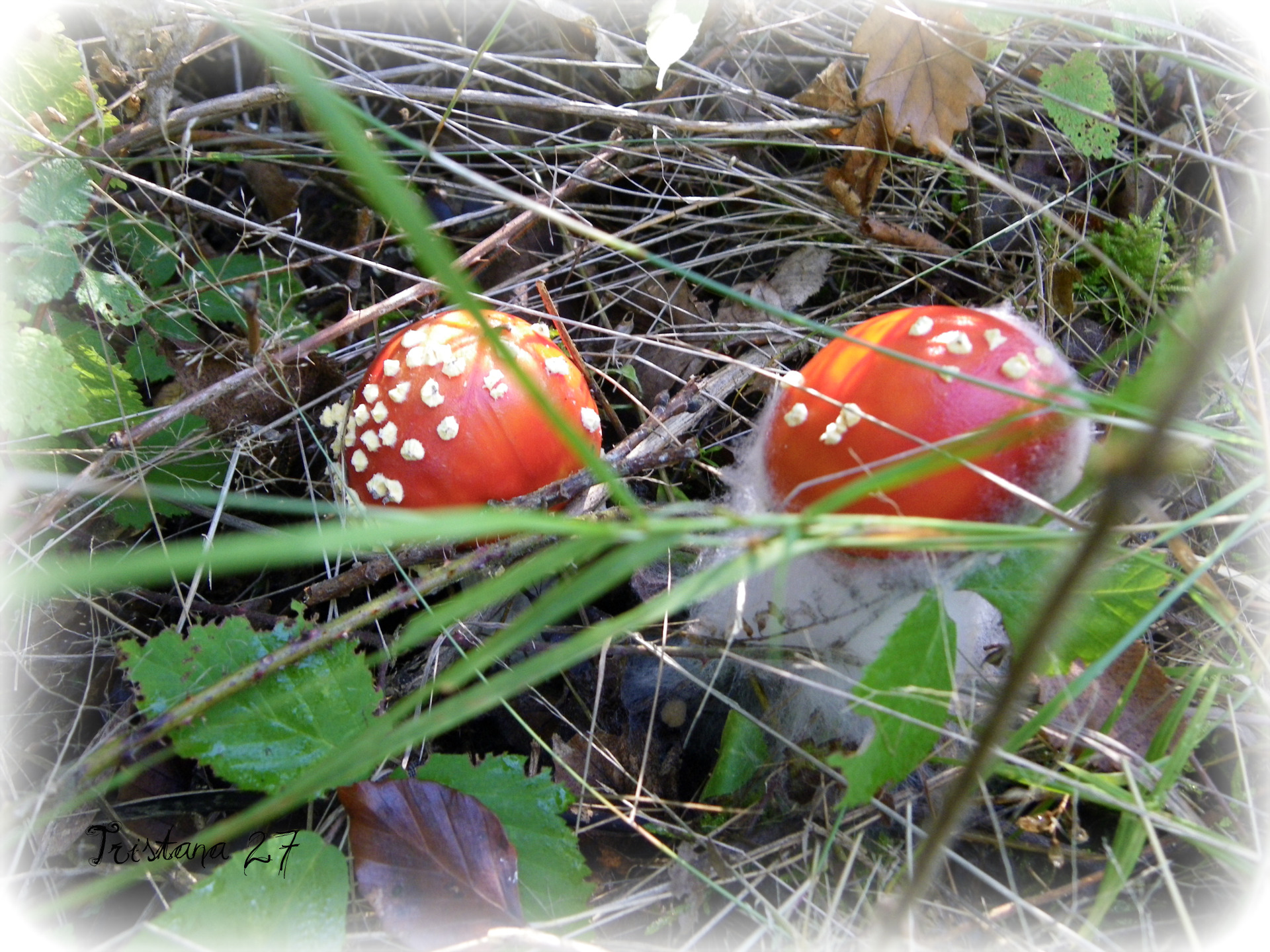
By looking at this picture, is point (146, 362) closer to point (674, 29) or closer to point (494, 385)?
point (494, 385)

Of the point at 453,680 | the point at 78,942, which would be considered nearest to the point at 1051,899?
the point at 453,680

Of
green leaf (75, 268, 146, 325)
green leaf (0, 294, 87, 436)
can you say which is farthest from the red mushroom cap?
green leaf (75, 268, 146, 325)

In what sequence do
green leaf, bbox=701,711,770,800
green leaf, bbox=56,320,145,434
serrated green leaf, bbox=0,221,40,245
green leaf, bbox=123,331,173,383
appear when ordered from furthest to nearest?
green leaf, bbox=123,331,173,383
green leaf, bbox=56,320,145,434
serrated green leaf, bbox=0,221,40,245
green leaf, bbox=701,711,770,800

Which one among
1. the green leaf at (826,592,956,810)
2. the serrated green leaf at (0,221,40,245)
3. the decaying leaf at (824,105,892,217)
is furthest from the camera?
the decaying leaf at (824,105,892,217)

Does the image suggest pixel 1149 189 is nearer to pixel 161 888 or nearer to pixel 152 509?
pixel 152 509

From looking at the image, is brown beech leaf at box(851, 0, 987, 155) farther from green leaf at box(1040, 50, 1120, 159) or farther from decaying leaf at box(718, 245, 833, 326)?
decaying leaf at box(718, 245, 833, 326)

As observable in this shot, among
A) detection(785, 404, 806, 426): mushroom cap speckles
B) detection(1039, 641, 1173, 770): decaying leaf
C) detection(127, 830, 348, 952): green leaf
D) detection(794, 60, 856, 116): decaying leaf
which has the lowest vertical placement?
detection(127, 830, 348, 952): green leaf

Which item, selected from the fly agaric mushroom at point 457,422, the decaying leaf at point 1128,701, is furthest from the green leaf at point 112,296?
the decaying leaf at point 1128,701

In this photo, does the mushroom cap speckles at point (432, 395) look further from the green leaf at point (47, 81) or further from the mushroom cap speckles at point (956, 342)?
the green leaf at point (47, 81)
